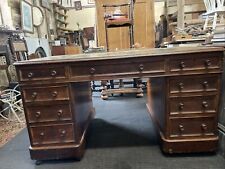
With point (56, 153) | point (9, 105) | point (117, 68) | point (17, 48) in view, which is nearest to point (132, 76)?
point (117, 68)

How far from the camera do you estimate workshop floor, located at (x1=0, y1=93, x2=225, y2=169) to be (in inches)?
55.7

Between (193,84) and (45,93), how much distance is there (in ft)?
3.37

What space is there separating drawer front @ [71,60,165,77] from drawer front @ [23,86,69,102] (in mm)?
147

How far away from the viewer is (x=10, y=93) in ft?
8.48

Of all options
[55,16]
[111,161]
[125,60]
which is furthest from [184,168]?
[55,16]

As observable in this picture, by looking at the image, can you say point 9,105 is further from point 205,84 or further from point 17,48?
point 205,84

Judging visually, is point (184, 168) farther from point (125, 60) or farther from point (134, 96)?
point (134, 96)

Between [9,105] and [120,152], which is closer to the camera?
[120,152]

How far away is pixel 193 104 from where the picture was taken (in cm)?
143

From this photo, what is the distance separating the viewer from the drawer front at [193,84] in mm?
1380

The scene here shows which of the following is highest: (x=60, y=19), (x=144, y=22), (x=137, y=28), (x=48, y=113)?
(x=60, y=19)

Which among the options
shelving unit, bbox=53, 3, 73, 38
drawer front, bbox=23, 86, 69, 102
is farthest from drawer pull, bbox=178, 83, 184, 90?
shelving unit, bbox=53, 3, 73, 38

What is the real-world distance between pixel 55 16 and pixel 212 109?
6.44 m

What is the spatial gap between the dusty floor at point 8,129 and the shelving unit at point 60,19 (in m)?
5.02
